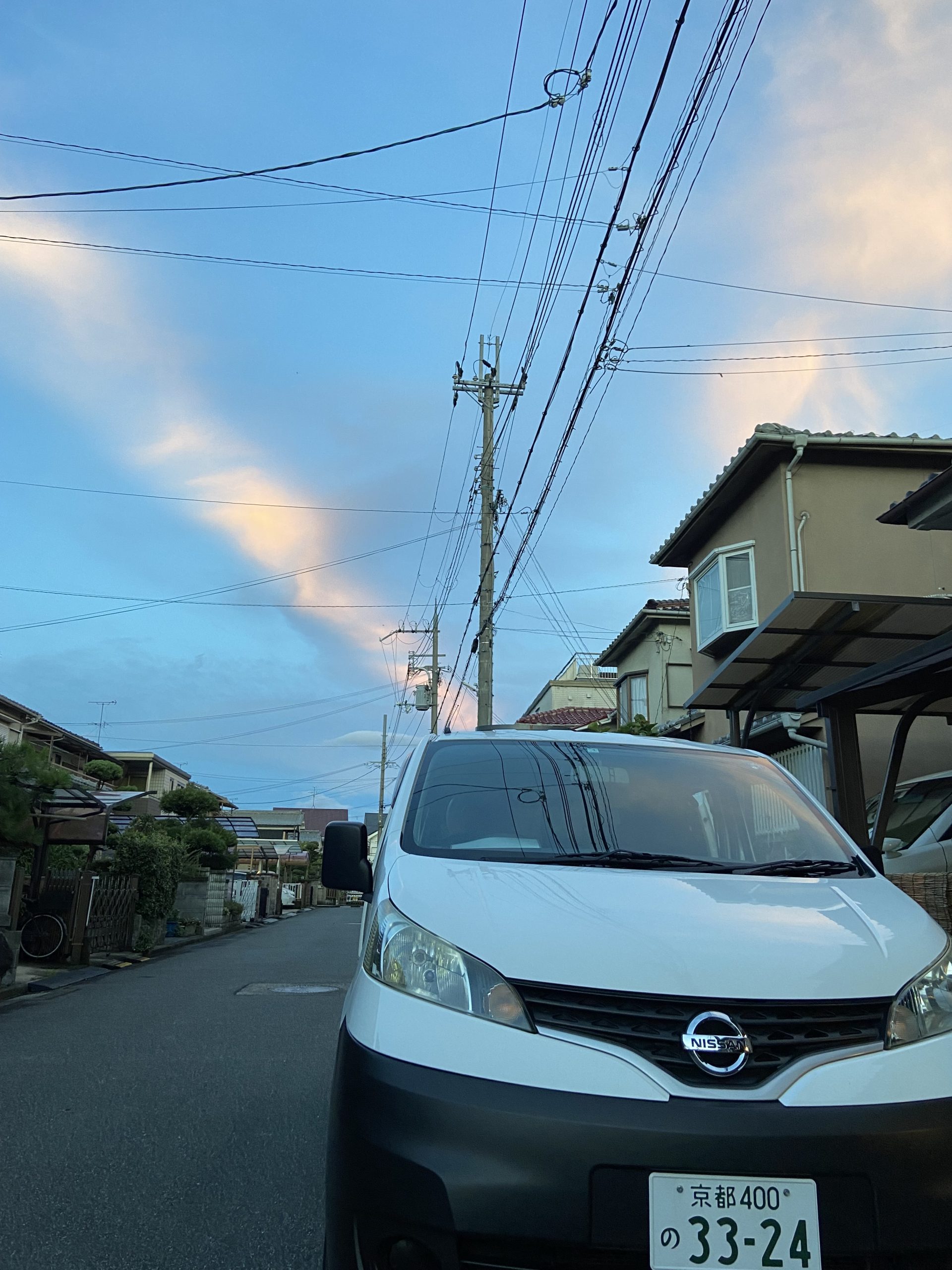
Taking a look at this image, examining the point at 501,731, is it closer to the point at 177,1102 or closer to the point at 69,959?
the point at 177,1102

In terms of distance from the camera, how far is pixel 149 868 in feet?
48.0

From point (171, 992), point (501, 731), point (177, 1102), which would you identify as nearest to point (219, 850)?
point (171, 992)

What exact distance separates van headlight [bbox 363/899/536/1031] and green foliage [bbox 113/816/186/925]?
1328 centimetres

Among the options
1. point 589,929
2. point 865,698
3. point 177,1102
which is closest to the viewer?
point 589,929

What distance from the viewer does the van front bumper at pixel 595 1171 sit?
1.86m

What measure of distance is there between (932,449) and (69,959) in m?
14.4

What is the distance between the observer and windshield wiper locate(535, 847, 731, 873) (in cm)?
287

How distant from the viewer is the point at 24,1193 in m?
3.47

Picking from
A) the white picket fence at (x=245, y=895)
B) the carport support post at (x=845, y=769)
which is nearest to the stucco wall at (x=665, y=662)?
the white picket fence at (x=245, y=895)

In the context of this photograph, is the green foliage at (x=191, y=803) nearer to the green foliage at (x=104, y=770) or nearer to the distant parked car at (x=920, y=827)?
the green foliage at (x=104, y=770)

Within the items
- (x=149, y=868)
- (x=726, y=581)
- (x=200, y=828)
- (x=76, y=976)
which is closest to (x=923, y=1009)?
(x=76, y=976)

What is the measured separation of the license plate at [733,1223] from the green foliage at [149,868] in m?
14.0

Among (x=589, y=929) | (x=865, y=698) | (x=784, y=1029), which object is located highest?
(x=865, y=698)

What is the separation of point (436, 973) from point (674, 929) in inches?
22.5
